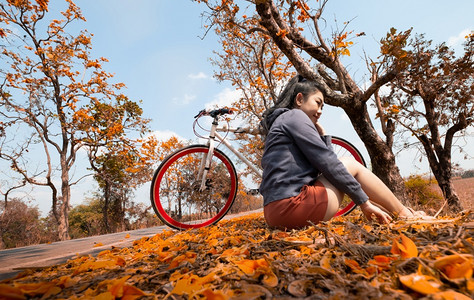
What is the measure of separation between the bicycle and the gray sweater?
1.33 meters

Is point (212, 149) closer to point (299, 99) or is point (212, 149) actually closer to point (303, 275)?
point (299, 99)

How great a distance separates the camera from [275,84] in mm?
7605

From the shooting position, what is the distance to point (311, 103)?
205 cm

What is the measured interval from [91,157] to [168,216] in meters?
10.4

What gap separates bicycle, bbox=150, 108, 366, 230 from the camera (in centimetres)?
299

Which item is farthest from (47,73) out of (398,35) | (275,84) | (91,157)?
(398,35)

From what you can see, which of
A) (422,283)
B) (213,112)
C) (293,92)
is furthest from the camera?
(213,112)

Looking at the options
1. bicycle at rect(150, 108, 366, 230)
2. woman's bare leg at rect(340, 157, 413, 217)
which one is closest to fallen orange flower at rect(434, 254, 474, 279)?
woman's bare leg at rect(340, 157, 413, 217)

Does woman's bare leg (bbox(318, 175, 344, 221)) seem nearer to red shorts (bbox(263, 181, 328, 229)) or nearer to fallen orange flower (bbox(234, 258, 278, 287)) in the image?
red shorts (bbox(263, 181, 328, 229))

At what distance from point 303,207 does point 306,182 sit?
0.20 meters

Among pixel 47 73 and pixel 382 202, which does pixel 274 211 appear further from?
pixel 47 73

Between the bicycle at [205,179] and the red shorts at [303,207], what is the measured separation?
147 cm

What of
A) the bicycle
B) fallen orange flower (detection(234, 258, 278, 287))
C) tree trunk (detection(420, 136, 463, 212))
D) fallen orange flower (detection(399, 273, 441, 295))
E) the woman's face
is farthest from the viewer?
tree trunk (detection(420, 136, 463, 212))

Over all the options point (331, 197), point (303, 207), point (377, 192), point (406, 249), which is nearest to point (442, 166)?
point (377, 192)
